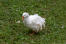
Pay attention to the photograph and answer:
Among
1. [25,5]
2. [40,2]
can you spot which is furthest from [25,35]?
[40,2]

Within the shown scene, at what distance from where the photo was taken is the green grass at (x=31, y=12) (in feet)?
23.7

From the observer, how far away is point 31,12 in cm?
950

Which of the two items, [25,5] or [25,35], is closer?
[25,35]

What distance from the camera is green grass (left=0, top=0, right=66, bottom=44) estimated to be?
7223 millimetres

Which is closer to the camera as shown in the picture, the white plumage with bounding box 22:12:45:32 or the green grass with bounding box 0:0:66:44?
the green grass with bounding box 0:0:66:44

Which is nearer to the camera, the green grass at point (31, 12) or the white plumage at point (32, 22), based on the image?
the green grass at point (31, 12)

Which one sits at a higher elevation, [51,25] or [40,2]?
[40,2]

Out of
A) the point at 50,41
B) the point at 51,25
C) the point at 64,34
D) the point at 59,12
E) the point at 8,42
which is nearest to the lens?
the point at 8,42

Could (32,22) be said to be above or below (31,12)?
below

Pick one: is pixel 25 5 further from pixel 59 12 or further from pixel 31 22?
pixel 31 22

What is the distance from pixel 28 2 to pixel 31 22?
122 inches

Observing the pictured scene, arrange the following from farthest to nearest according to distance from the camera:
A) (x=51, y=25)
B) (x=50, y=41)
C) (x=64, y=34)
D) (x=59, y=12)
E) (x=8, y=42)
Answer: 1. (x=59, y=12)
2. (x=51, y=25)
3. (x=64, y=34)
4. (x=50, y=41)
5. (x=8, y=42)

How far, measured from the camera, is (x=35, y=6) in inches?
401

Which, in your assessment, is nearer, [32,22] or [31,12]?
[32,22]
